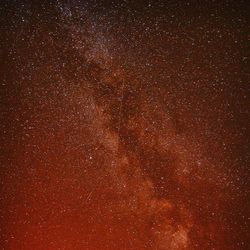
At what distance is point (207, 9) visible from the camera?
2.23 m

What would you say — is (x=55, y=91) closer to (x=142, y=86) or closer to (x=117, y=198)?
(x=142, y=86)

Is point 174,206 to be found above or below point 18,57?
below

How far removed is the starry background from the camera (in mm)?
2271

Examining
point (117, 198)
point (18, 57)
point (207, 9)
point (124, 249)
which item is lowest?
point (124, 249)

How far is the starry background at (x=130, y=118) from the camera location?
2.27m

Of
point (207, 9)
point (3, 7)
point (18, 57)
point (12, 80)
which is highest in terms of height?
point (207, 9)

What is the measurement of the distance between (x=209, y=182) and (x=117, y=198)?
59cm

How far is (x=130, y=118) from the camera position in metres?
2.33

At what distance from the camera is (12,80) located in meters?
2.39

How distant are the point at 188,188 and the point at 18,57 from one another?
135 cm

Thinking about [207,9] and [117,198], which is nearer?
[207,9]

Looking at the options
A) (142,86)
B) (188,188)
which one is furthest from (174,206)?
(142,86)

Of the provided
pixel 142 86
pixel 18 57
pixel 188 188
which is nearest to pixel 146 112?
pixel 142 86

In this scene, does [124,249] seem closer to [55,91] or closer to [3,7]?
[55,91]
